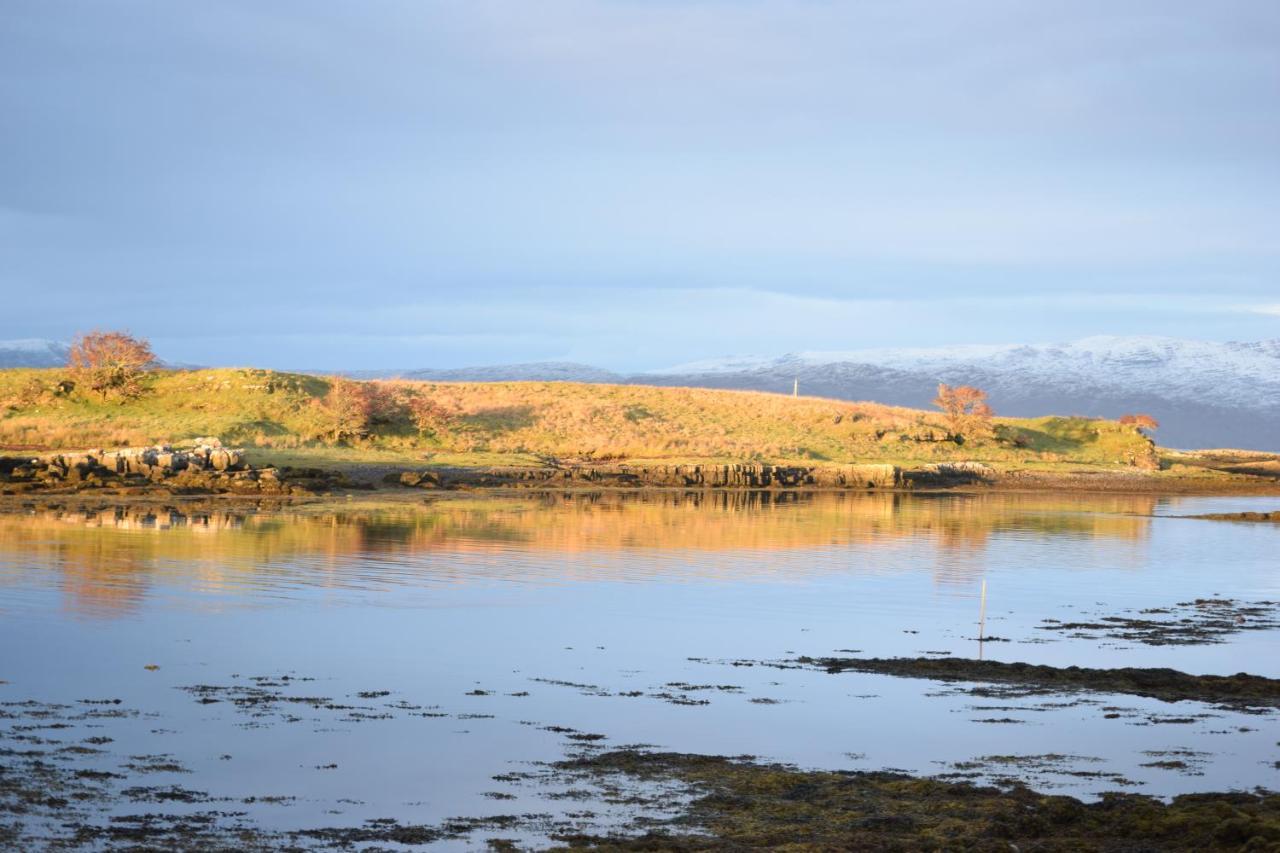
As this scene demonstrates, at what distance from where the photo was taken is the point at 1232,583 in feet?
86.1

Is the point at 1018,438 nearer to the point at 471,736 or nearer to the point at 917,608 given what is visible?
the point at 917,608

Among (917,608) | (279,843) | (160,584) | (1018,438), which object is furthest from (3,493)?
(1018,438)

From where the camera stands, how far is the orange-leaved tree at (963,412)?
249 feet

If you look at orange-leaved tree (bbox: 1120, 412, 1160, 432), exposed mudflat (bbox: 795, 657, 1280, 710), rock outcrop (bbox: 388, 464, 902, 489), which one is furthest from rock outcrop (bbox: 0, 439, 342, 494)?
orange-leaved tree (bbox: 1120, 412, 1160, 432)

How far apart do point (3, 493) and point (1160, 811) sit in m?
37.4

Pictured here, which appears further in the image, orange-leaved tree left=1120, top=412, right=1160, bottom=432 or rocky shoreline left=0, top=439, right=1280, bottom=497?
orange-leaved tree left=1120, top=412, right=1160, bottom=432

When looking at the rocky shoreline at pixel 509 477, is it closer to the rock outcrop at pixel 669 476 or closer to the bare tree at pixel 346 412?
the rock outcrop at pixel 669 476

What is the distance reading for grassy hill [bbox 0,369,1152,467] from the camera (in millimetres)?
56562

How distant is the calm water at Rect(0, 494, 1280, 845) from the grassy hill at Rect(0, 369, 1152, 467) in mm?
23509

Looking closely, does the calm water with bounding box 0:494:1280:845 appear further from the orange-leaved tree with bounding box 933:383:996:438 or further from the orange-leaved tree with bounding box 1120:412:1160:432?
the orange-leaved tree with bounding box 1120:412:1160:432

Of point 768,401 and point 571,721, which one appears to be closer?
point 571,721

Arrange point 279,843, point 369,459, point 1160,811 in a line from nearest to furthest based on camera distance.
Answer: point 279,843 → point 1160,811 → point 369,459

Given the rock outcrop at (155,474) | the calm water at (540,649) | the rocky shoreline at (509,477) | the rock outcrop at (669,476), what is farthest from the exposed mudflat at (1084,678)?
the rock outcrop at (669,476)

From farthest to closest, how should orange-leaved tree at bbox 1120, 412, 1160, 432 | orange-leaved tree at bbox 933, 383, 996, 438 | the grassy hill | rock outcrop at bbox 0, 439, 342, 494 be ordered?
1. orange-leaved tree at bbox 1120, 412, 1160, 432
2. orange-leaved tree at bbox 933, 383, 996, 438
3. the grassy hill
4. rock outcrop at bbox 0, 439, 342, 494
